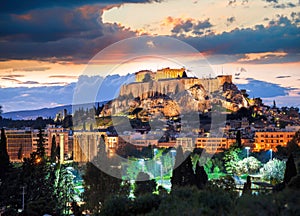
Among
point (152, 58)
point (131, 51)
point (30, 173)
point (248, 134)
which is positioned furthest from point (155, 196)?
point (248, 134)

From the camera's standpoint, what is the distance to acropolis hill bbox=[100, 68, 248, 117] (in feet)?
142

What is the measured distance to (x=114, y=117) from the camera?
127ft

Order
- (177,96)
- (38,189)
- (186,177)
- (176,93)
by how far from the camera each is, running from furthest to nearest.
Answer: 1. (177,96)
2. (176,93)
3. (186,177)
4. (38,189)

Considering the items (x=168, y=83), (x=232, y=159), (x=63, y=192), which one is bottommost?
(x=63, y=192)

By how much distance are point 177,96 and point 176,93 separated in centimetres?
94

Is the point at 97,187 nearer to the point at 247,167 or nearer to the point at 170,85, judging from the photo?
the point at 247,167


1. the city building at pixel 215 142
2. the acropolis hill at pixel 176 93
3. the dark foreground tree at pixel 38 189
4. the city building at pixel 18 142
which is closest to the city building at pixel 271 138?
the city building at pixel 215 142

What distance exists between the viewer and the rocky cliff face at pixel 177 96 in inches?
1679

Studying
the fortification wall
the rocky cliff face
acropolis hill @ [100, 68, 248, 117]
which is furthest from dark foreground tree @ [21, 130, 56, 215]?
the fortification wall

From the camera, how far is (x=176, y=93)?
47594 millimetres

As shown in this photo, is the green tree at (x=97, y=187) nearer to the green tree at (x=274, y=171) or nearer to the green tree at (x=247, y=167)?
the green tree at (x=274, y=171)

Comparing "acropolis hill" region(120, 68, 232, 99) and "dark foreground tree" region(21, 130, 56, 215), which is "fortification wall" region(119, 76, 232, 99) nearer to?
"acropolis hill" region(120, 68, 232, 99)

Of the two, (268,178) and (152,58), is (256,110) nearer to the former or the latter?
(152,58)

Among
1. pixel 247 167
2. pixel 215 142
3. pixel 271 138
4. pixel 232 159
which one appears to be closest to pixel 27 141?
pixel 215 142
